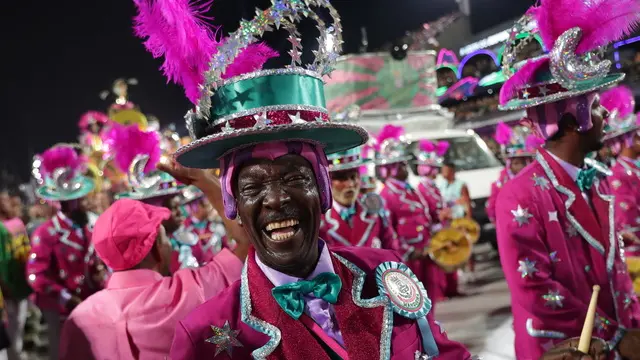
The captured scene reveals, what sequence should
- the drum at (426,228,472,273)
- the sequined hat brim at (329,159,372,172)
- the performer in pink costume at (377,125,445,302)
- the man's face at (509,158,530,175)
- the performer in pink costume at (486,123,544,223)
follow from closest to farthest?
the sequined hat brim at (329,159,372,172), the performer in pink costume at (377,125,445,302), the performer in pink costume at (486,123,544,223), the drum at (426,228,472,273), the man's face at (509,158,530,175)

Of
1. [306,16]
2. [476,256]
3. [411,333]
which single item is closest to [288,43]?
[306,16]

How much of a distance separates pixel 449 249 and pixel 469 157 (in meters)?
5.13

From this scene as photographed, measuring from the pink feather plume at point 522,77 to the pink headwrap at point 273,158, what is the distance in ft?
5.81

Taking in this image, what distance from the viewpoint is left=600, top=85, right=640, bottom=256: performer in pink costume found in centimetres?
640

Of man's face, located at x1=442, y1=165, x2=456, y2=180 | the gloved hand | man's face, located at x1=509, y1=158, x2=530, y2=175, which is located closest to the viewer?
the gloved hand

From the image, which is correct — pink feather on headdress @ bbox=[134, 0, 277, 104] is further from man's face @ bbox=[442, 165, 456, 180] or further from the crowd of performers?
A: man's face @ bbox=[442, 165, 456, 180]

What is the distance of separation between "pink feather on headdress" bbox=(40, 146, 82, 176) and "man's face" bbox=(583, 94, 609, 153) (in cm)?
549

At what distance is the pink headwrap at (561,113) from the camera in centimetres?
358

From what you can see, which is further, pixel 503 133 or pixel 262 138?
pixel 503 133

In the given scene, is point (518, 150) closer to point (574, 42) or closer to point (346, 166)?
point (346, 166)

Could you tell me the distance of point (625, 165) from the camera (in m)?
7.05

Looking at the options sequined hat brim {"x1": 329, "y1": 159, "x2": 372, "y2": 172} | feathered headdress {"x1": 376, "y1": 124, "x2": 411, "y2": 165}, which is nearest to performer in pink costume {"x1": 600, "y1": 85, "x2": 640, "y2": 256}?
sequined hat brim {"x1": 329, "y1": 159, "x2": 372, "y2": 172}

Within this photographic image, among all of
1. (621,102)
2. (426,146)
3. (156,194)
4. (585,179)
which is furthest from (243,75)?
(426,146)

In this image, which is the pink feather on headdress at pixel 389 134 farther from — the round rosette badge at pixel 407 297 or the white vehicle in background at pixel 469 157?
the round rosette badge at pixel 407 297
